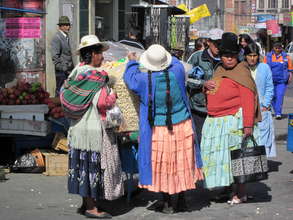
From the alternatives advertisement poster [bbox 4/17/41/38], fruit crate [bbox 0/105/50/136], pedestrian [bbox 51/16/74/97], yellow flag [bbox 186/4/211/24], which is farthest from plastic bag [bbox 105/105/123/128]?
yellow flag [bbox 186/4/211/24]

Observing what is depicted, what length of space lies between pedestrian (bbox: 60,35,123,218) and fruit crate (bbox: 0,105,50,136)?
2.15 meters

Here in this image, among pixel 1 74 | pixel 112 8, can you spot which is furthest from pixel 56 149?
pixel 112 8

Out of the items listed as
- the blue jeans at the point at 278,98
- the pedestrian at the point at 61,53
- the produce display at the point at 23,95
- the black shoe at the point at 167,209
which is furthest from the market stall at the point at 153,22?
the black shoe at the point at 167,209

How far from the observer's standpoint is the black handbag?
7141mm

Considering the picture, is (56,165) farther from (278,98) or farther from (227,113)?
(278,98)

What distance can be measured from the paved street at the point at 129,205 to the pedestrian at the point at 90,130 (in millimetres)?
432

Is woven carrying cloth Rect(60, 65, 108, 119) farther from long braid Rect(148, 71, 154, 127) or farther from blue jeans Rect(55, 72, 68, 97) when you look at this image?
blue jeans Rect(55, 72, 68, 97)

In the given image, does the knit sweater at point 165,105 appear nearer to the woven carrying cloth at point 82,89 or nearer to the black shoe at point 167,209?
the woven carrying cloth at point 82,89

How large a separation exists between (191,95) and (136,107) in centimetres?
86

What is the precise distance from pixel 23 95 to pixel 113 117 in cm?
→ 280

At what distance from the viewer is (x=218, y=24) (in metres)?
53.8

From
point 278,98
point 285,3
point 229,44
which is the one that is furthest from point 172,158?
point 285,3

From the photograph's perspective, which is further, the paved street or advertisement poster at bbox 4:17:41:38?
advertisement poster at bbox 4:17:41:38

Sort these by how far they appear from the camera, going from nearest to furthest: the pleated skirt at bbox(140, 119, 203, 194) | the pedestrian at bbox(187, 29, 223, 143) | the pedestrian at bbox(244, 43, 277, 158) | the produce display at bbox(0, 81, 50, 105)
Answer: the pleated skirt at bbox(140, 119, 203, 194) < the pedestrian at bbox(187, 29, 223, 143) < the pedestrian at bbox(244, 43, 277, 158) < the produce display at bbox(0, 81, 50, 105)
